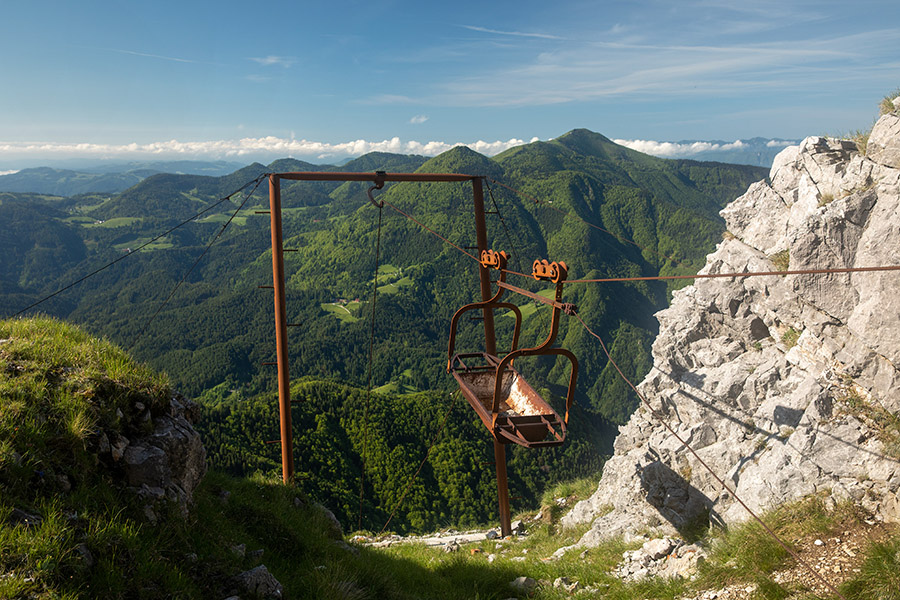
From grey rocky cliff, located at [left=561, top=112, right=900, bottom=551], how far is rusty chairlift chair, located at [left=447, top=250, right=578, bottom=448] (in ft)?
14.4

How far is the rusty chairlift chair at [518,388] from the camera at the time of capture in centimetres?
708

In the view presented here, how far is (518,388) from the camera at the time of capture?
395 inches

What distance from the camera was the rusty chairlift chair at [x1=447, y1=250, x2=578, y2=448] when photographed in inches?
279

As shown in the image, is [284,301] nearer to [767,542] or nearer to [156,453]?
[156,453]

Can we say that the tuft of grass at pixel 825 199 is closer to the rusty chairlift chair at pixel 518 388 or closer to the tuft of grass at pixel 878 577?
the tuft of grass at pixel 878 577

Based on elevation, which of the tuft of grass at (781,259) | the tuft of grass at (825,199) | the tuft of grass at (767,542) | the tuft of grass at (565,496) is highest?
the tuft of grass at (825,199)

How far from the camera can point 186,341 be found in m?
163

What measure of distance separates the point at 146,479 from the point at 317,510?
169 inches

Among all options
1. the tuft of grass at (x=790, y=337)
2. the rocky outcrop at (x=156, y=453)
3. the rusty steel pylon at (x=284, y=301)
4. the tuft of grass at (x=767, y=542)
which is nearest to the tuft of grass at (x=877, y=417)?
the tuft of grass at (x=767, y=542)

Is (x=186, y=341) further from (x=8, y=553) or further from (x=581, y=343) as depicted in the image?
(x=8, y=553)

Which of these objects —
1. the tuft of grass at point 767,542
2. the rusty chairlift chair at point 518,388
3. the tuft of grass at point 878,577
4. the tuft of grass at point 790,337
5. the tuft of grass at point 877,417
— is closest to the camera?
the tuft of grass at point 878,577

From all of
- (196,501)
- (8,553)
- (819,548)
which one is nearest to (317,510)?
(196,501)

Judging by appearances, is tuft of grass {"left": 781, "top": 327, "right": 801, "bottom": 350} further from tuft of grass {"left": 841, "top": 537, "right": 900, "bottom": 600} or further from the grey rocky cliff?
tuft of grass {"left": 841, "top": 537, "right": 900, "bottom": 600}

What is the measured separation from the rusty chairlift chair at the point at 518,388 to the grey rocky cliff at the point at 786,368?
4.40 meters
